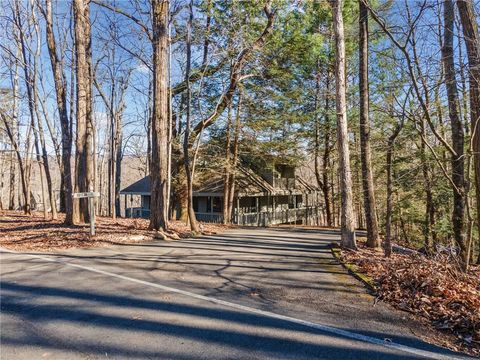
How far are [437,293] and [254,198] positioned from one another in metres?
23.2

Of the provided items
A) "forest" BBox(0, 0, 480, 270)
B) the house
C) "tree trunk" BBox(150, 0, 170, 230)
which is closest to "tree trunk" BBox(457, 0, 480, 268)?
"forest" BBox(0, 0, 480, 270)

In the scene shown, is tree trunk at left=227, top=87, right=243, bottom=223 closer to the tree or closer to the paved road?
the tree

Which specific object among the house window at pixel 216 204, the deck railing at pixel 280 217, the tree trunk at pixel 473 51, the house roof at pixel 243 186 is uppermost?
the tree trunk at pixel 473 51

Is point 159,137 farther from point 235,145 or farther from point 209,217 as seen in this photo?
point 209,217

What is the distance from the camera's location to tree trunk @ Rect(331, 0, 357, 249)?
25.6 ft

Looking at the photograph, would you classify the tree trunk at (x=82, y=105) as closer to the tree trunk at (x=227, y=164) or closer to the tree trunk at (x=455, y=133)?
the tree trunk at (x=227, y=164)

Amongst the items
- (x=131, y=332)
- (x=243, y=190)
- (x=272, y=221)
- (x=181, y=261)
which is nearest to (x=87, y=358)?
(x=131, y=332)

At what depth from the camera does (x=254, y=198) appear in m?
27.3

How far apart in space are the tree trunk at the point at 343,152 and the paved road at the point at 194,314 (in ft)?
6.49

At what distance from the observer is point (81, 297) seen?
418 centimetres

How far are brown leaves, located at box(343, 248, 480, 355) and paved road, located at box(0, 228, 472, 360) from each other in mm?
294

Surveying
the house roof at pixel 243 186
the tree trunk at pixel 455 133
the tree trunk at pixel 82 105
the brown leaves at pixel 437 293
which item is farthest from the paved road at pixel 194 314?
the house roof at pixel 243 186

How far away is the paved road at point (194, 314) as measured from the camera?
2865 millimetres

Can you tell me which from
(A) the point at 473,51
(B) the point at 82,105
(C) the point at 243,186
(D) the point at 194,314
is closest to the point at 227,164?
(C) the point at 243,186
